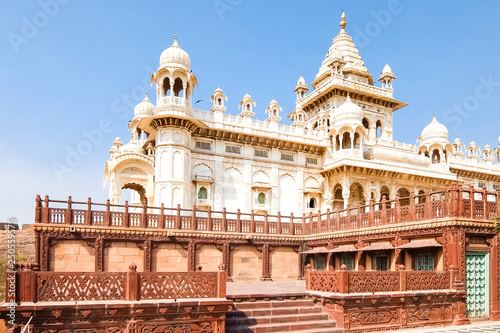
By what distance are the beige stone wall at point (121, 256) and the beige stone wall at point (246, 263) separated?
449 cm

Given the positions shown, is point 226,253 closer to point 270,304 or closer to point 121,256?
point 121,256

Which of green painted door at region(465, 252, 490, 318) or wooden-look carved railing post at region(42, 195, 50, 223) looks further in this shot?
wooden-look carved railing post at region(42, 195, 50, 223)

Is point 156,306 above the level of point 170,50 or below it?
below

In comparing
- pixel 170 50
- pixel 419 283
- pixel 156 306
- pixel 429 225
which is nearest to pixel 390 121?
pixel 170 50

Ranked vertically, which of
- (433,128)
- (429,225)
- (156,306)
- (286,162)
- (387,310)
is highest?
(433,128)

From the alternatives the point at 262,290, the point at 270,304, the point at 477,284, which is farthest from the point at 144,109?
the point at 477,284

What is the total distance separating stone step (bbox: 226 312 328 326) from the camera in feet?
34.8

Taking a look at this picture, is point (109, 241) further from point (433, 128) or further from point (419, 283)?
point (433, 128)

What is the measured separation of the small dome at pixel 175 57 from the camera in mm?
22750

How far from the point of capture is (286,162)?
26422mm

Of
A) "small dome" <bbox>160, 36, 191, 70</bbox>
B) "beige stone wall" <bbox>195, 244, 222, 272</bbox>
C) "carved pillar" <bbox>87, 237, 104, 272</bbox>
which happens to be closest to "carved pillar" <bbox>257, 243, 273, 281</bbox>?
"beige stone wall" <bbox>195, 244, 222, 272</bbox>

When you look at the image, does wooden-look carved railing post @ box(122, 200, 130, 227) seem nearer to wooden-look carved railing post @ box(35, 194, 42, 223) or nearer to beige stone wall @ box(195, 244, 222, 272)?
wooden-look carved railing post @ box(35, 194, 42, 223)

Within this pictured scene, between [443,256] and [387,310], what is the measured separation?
3139 mm

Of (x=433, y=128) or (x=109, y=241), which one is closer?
(x=109, y=241)
